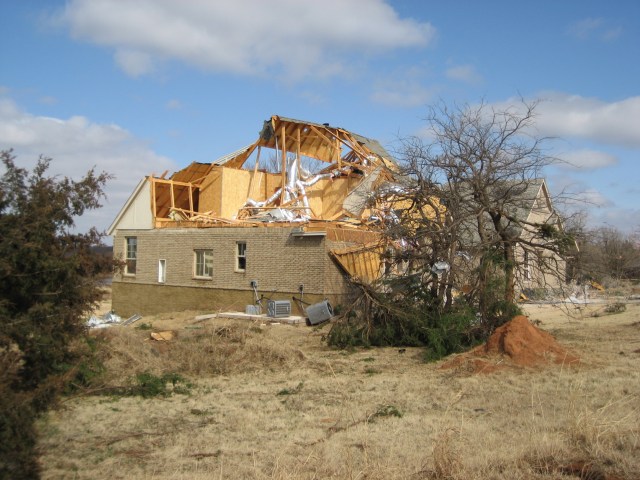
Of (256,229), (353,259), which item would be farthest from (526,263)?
(256,229)

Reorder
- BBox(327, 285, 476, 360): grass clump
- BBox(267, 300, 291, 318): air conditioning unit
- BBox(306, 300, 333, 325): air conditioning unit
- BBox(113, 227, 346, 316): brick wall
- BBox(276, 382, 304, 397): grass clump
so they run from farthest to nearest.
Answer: BBox(113, 227, 346, 316): brick wall → BBox(267, 300, 291, 318): air conditioning unit → BBox(306, 300, 333, 325): air conditioning unit → BBox(327, 285, 476, 360): grass clump → BBox(276, 382, 304, 397): grass clump

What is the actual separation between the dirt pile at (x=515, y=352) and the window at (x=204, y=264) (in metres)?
14.9

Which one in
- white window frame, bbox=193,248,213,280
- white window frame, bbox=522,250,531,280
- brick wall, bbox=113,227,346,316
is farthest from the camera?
white window frame, bbox=193,248,213,280

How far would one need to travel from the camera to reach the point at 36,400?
5457mm

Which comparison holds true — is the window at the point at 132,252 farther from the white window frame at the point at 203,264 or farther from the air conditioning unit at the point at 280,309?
the air conditioning unit at the point at 280,309

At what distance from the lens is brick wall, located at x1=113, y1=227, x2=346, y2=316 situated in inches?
909

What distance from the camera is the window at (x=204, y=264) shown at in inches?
1042

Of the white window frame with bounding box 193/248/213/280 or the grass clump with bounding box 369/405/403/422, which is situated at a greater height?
the white window frame with bounding box 193/248/213/280

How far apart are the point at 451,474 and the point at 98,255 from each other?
408cm

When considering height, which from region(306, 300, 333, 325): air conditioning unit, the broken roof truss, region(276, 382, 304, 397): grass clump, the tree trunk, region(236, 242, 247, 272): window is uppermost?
the broken roof truss

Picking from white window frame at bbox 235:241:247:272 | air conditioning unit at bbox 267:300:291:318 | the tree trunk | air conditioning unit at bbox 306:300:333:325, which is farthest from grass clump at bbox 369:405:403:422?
white window frame at bbox 235:241:247:272

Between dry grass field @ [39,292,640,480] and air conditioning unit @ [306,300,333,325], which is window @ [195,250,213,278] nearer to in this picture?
air conditioning unit @ [306,300,333,325]

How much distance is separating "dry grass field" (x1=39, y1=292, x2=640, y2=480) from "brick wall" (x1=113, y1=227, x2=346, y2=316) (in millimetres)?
6992

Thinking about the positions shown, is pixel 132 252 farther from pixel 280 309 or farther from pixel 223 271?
pixel 280 309
